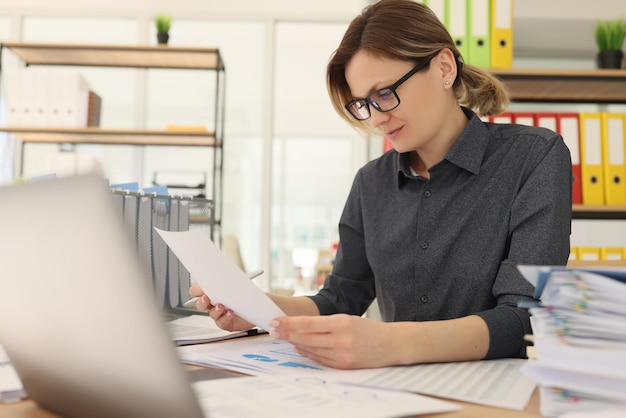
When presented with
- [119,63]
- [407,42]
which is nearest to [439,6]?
[407,42]

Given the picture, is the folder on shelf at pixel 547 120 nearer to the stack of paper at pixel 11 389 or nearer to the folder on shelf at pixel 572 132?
the folder on shelf at pixel 572 132

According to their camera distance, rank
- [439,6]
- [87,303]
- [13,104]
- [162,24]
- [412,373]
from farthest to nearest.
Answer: [162,24], [13,104], [439,6], [412,373], [87,303]

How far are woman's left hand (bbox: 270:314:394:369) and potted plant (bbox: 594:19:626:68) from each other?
7.43ft

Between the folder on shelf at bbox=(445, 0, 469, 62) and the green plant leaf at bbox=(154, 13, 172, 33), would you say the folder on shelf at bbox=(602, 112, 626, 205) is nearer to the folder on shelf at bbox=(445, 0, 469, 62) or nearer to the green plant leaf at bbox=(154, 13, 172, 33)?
the folder on shelf at bbox=(445, 0, 469, 62)

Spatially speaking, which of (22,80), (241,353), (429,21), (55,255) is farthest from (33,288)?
(22,80)

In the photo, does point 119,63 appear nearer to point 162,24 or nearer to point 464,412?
point 162,24

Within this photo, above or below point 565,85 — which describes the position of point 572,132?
below

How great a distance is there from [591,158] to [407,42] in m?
1.51

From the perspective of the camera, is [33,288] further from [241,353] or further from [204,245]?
[241,353]

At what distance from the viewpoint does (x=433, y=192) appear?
4.07 ft

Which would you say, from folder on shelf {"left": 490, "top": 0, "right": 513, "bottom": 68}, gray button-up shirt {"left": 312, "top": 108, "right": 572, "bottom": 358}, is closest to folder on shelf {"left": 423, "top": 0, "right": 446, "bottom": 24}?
folder on shelf {"left": 490, "top": 0, "right": 513, "bottom": 68}

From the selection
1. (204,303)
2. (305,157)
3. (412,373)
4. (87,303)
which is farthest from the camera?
(305,157)

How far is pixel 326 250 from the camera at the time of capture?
476 cm

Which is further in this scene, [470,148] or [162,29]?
[162,29]
